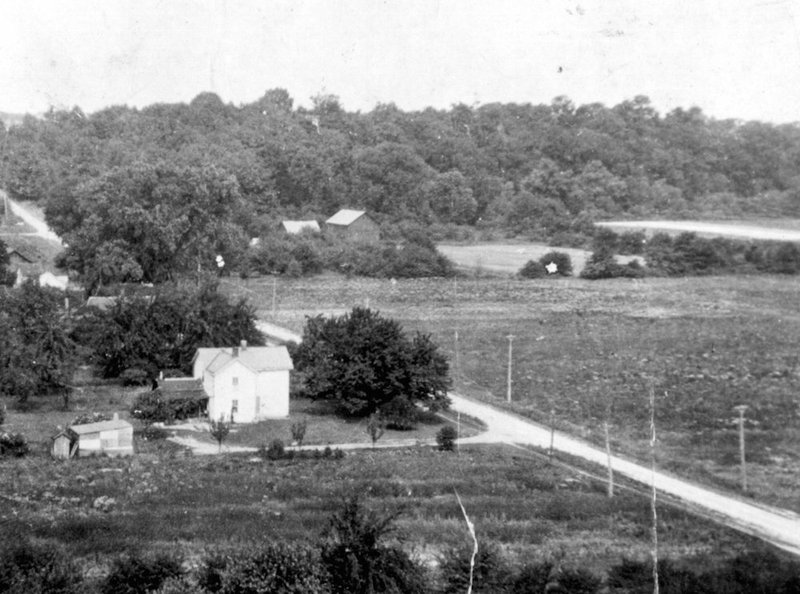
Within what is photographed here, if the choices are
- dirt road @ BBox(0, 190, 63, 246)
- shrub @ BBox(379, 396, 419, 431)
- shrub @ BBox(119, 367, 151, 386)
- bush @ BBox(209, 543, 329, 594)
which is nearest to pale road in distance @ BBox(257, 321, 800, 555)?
shrub @ BBox(379, 396, 419, 431)

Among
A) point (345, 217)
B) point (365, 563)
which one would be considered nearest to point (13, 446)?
point (365, 563)

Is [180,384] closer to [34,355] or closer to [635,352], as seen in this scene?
[34,355]

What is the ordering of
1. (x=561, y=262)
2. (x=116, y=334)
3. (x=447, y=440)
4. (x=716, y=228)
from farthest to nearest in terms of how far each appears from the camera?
(x=561, y=262)
(x=716, y=228)
(x=116, y=334)
(x=447, y=440)

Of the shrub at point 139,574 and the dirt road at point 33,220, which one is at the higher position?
the dirt road at point 33,220

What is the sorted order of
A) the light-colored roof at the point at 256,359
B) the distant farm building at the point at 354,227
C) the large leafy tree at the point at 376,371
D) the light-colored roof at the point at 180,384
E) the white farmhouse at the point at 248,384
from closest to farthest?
the large leafy tree at the point at 376,371 < the white farmhouse at the point at 248,384 < the light-colored roof at the point at 256,359 < the light-colored roof at the point at 180,384 < the distant farm building at the point at 354,227

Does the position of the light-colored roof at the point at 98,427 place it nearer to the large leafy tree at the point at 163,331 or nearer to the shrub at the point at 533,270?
the large leafy tree at the point at 163,331

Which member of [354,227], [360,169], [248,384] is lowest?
[248,384]

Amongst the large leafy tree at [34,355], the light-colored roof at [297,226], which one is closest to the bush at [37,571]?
the large leafy tree at [34,355]
